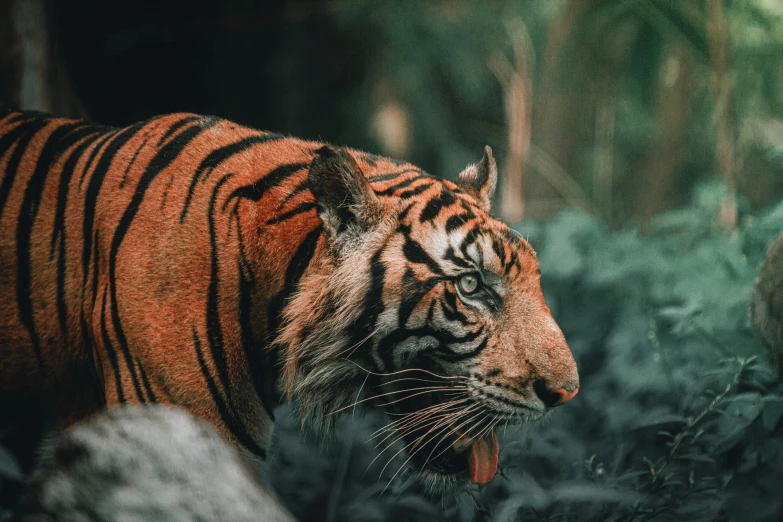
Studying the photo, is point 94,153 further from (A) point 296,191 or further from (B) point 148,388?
(B) point 148,388

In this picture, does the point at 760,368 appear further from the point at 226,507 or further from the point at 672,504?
the point at 226,507

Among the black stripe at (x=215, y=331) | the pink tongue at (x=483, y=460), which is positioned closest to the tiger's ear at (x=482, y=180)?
the pink tongue at (x=483, y=460)

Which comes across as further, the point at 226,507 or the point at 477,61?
the point at 477,61

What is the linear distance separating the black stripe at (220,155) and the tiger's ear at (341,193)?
1.40ft

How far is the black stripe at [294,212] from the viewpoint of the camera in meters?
2.26

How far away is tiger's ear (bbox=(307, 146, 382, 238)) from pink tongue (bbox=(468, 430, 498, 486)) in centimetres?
77


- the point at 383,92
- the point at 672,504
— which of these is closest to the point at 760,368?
the point at 672,504

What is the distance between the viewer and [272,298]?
2242mm

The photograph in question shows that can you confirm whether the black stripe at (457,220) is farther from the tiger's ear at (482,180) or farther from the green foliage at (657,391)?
the green foliage at (657,391)

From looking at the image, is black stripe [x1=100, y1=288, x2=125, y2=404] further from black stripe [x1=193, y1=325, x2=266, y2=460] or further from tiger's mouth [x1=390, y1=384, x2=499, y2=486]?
tiger's mouth [x1=390, y1=384, x2=499, y2=486]

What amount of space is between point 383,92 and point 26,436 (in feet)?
23.1

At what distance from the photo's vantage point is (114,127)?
269 centimetres

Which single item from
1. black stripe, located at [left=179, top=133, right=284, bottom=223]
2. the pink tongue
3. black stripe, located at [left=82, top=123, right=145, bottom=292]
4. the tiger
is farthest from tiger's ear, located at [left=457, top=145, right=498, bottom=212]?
black stripe, located at [left=82, top=123, right=145, bottom=292]

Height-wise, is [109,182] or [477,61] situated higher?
[477,61]
